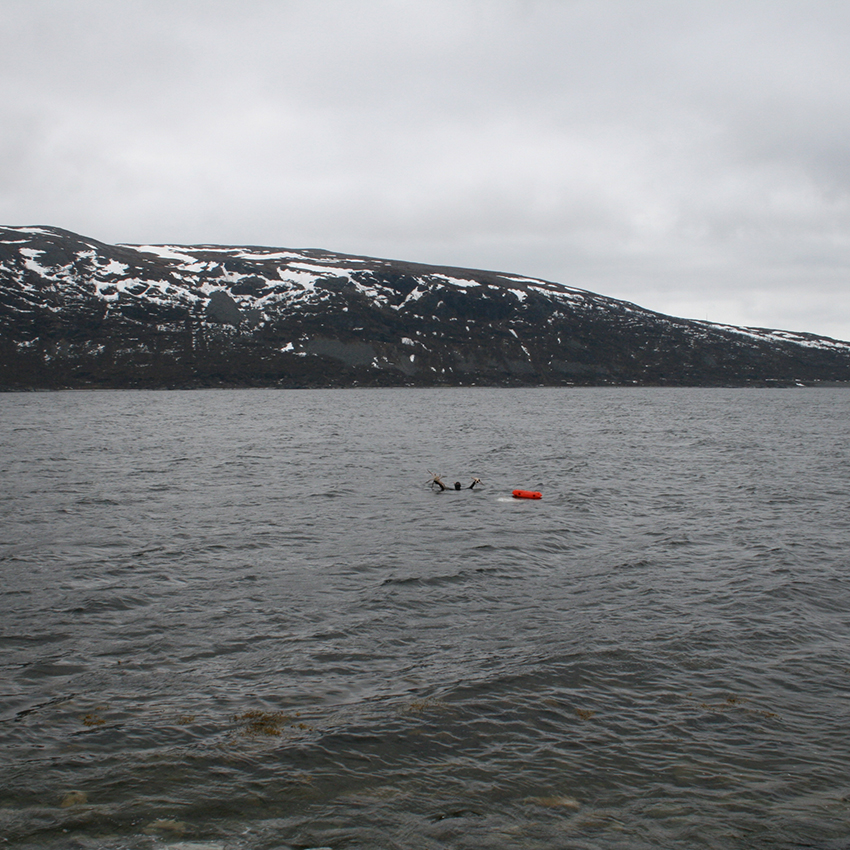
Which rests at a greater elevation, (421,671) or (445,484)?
(445,484)

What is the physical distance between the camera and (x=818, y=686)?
1373 cm

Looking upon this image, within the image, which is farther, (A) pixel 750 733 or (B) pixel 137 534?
(B) pixel 137 534

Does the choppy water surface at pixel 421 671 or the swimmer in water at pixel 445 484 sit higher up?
the swimmer in water at pixel 445 484

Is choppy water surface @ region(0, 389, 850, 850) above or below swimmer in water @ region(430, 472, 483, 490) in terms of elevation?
below

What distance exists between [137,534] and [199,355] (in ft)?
550

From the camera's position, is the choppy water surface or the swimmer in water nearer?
the choppy water surface

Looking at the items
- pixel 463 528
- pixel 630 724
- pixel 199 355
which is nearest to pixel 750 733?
pixel 630 724

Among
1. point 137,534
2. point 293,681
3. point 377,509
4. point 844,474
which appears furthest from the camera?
point 844,474

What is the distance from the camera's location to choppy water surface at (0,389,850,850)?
9.74m

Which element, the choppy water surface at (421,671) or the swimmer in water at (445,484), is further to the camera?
the swimmer in water at (445,484)

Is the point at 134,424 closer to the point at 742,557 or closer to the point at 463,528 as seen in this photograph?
the point at 463,528

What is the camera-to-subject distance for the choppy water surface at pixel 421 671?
9742 millimetres

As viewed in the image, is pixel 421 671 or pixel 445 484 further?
pixel 445 484

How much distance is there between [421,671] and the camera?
14.3 m
